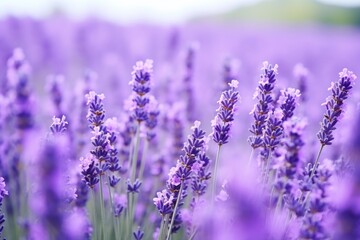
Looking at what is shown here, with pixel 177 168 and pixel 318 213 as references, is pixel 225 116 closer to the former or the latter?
pixel 177 168

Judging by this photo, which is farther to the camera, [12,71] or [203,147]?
[12,71]

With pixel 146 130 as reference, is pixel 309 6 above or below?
above

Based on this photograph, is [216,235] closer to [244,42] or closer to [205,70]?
[205,70]

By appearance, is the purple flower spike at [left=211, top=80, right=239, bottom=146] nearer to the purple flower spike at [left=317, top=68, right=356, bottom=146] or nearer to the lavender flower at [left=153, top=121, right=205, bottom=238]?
the lavender flower at [left=153, top=121, right=205, bottom=238]

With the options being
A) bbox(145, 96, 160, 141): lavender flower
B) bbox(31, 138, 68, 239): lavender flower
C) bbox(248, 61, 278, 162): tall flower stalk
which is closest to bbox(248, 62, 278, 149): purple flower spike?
bbox(248, 61, 278, 162): tall flower stalk

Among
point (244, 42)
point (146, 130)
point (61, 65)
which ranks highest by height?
point (244, 42)

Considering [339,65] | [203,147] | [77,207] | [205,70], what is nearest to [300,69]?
[203,147]
